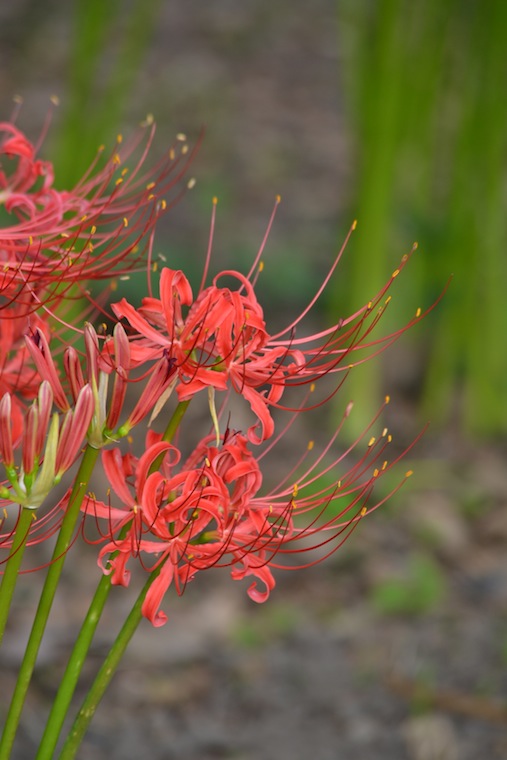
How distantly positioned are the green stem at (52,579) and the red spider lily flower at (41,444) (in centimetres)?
2

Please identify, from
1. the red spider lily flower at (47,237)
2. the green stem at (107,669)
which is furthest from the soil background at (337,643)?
the red spider lily flower at (47,237)

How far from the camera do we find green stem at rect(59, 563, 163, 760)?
96cm

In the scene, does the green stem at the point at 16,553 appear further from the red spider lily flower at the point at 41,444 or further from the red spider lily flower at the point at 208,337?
the red spider lily flower at the point at 208,337

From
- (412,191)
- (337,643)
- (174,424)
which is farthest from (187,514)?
(412,191)

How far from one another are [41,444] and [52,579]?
0.40 ft

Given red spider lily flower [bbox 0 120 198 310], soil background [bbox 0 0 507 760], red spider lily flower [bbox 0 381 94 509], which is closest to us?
red spider lily flower [bbox 0 381 94 509]

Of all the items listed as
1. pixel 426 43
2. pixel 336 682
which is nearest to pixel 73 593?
pixel 336 682

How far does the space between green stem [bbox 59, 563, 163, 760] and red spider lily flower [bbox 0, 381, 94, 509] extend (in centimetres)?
13

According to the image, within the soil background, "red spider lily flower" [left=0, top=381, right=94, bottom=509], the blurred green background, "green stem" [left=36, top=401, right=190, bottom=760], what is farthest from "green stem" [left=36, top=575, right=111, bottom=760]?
the blurred green background

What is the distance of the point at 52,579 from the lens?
3.08ft

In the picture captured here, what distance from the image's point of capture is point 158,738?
209cm

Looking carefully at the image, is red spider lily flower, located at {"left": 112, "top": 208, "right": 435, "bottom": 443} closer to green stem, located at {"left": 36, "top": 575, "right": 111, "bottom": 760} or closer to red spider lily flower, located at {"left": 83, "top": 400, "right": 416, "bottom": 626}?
red spider lily flower, located at {"left": 83, "top": 400, "right": 416, "bottom": 626}

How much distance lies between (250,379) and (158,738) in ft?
4.37

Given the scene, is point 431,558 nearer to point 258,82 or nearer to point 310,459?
point 310,459
